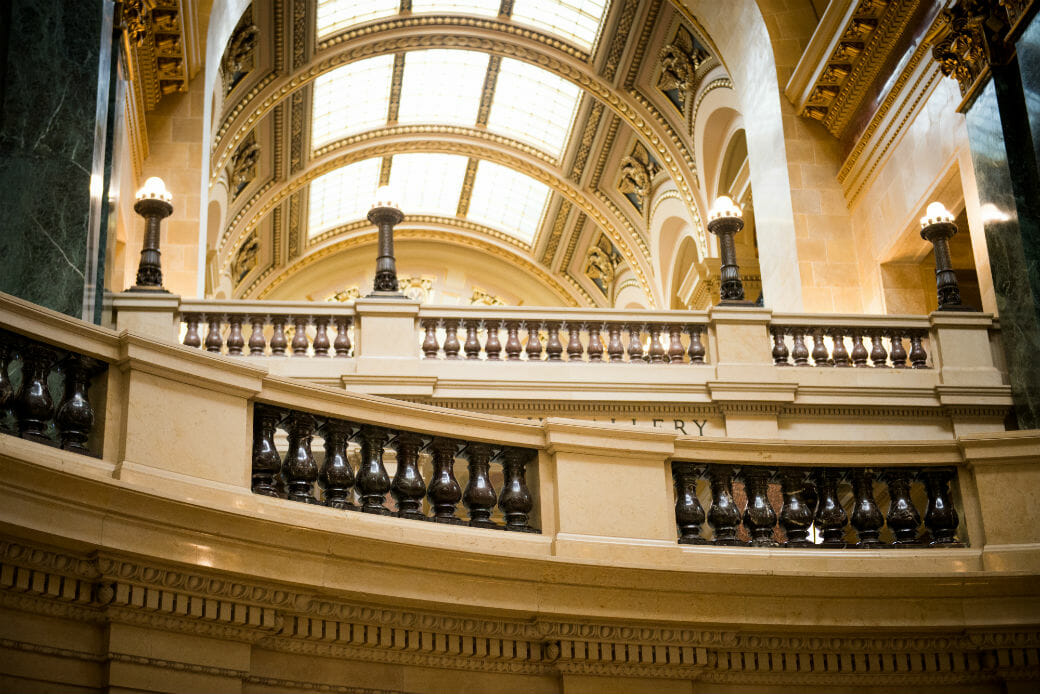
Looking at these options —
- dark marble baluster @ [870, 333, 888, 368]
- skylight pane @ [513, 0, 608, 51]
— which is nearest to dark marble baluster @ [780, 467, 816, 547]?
dark marble baluster @ [870, 333, 888, 368]

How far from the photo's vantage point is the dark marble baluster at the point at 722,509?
6.19 m

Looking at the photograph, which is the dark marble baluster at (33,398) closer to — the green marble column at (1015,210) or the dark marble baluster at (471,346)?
the dark marble baluster at (471,346)

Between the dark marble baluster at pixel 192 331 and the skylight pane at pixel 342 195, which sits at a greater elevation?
the skylight pane at pixel 342 195

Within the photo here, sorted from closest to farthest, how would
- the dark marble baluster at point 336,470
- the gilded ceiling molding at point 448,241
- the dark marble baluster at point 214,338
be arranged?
the dark marble baluster at point 336,470 < the dark marble baluster at point 214,338 < the gilded ceiling molding at point 448,241

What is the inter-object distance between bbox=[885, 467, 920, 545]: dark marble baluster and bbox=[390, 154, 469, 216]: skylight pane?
22794 millimetres

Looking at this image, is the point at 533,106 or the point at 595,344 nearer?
the point at 595,344

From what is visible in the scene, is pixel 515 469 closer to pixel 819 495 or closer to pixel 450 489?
pixel 450 489

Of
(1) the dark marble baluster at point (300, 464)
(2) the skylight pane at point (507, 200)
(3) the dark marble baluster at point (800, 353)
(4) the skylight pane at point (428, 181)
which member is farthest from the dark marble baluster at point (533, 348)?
(4) the skylight pane at point (428, 181)

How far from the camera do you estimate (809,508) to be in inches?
255

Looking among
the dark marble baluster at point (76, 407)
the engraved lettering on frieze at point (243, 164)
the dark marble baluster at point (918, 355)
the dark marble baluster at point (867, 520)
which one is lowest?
the dark marble baluster at point (867, 520)

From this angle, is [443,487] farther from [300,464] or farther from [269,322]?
[269,322]

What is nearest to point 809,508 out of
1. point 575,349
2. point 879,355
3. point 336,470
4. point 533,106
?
point 336,470

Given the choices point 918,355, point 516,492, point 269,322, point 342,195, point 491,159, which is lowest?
point 516,492

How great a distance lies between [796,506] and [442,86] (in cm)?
2114
